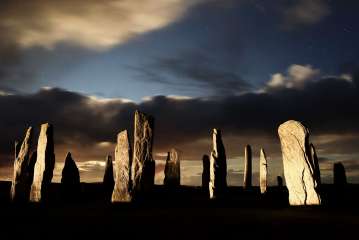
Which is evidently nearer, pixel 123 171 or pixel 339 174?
pixel 123 171

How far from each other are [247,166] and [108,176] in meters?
8.91

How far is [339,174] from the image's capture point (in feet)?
68.7

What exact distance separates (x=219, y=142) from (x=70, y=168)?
7.22 meters

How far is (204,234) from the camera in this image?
8062 millimetres

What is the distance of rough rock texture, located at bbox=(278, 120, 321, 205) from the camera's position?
558 inches

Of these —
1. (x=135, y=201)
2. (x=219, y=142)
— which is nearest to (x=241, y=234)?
(x=135, y=201)

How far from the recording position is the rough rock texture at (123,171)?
16.4 m

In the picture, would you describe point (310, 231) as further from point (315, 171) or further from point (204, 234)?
point (315, 171)

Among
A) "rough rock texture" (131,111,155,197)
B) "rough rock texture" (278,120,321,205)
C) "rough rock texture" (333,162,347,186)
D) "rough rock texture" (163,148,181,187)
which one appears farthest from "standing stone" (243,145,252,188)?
"rough rock texture" (278,120,321,205)

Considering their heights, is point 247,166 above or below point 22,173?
above

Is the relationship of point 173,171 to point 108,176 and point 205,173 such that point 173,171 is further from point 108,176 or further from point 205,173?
point 205,173

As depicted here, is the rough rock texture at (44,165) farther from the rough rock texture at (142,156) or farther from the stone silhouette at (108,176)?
the stone silhouette at (108,176)

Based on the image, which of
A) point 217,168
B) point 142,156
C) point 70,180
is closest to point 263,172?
point 217,168

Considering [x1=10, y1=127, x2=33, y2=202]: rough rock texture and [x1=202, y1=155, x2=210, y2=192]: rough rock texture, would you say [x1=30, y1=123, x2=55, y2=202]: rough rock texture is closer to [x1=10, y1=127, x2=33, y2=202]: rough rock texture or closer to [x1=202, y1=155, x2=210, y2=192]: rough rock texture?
[x1=10, y1=127, x2=33, y2=202]: rough rock texture
